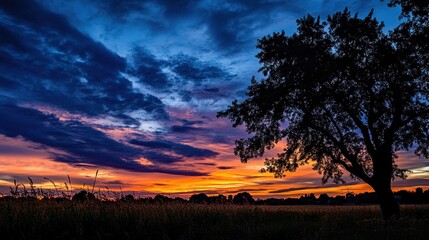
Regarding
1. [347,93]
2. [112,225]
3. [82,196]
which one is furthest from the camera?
[347,93]

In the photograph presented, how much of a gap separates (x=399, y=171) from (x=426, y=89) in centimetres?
628

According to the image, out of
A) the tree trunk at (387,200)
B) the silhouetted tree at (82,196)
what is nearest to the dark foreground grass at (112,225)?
the silhouetted tree at (82,196)

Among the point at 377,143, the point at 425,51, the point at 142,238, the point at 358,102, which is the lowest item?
the point at 142,238

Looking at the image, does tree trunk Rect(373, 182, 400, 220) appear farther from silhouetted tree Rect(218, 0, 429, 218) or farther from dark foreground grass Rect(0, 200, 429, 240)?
dark foreground grass Rect(0, 200, 429, 240)

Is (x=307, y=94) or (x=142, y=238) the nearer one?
(x=142, y=238)

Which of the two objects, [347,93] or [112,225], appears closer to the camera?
[112,225]

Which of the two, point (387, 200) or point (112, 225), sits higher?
point (387, 200)

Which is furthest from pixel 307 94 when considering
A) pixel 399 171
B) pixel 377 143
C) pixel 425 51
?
pixel 399 171

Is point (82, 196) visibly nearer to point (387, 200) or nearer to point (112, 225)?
point (112, 225)

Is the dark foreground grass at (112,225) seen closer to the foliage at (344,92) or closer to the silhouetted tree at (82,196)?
the silhouetted tree at (82,196)

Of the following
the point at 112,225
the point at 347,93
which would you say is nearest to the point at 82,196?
the point at 112,225

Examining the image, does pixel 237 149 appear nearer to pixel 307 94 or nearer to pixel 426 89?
pixel 307 94

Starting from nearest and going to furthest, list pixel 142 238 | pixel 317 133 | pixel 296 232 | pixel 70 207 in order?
pixel 142 238 < pixel 70 207 < pixel 296 232 < pixel 317 133

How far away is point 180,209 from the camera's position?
54.3ft
